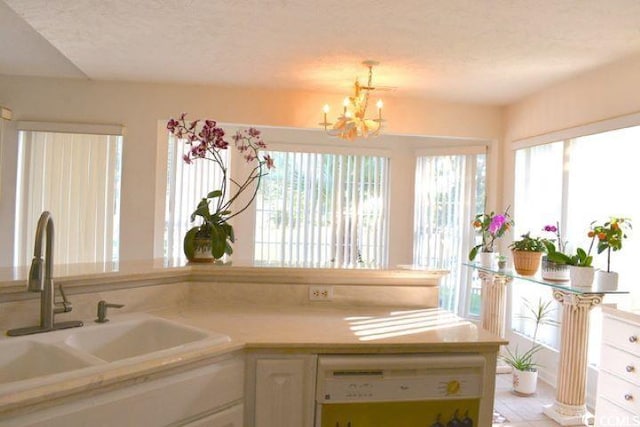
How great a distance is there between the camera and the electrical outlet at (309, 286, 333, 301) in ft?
7.18

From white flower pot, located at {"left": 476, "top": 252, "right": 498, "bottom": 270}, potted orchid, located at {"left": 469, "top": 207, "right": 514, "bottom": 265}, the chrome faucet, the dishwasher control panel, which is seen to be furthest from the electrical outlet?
white flower pot, located at {"left": 476, "top": 252, "right": 498, "bottom": 270}

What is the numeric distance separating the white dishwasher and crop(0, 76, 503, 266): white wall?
2942 mm

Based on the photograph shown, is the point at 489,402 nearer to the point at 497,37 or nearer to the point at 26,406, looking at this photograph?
the point at 26,406

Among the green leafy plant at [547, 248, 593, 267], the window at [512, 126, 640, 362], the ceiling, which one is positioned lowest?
the green leafy plant at [547, 248, 593, 267]

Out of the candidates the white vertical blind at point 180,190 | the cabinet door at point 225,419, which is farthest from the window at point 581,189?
the white vertical blind at point 180,190

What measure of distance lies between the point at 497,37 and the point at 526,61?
57 centimetres

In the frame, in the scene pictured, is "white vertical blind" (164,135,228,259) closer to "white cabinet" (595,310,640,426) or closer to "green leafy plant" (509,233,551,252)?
"green leafy plant" (509,233,551,252)

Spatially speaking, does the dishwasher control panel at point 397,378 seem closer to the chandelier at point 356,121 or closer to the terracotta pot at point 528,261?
the terracotta pot at point 528,261

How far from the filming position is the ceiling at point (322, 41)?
2.46 meters

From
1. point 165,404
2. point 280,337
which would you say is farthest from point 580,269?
point 165,404

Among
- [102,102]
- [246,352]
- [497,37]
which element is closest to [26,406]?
[246,352]

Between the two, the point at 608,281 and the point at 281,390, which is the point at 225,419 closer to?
the point at 281,390

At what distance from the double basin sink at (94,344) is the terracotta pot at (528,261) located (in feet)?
8.26

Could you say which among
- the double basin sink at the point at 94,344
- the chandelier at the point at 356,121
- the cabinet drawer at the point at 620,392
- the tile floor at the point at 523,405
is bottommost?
the tile floor at the point at 523,405
